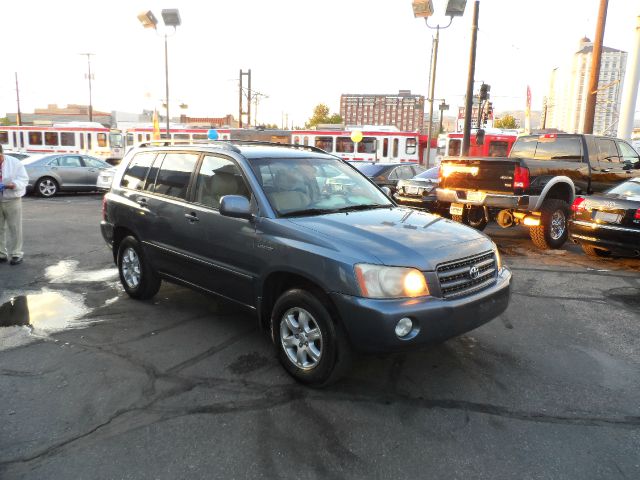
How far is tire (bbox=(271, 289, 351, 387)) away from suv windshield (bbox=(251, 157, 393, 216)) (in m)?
0.76

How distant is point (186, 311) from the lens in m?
5.35

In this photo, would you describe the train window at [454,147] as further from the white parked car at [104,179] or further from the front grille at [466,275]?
the front grille at [466,275]

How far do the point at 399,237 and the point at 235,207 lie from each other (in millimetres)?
1270

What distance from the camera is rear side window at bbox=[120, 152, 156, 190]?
18.2 ft

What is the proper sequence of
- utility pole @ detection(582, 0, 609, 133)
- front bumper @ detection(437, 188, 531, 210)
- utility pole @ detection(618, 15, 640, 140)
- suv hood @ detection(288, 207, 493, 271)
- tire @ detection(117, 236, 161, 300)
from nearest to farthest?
1. suv hood @ detection(288, 207, 493, 271)
2. tire @ detection(117, 236, 161, 300)
3. front bumper @ detection(437, 188, 531, 210)
4. utility pole @ detection(582, 0, 609, 133)
5. utility pole @ detection(618, 15, 640, 140)

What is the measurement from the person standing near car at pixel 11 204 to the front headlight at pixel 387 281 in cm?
610

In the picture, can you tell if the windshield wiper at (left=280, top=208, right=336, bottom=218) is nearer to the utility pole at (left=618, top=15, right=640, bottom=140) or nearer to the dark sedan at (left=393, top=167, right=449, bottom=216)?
the dark sedan at (left=393, top=167, right=449, bottom=216)

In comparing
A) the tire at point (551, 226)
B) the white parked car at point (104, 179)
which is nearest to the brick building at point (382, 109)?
the white parked car at point (104, 179)

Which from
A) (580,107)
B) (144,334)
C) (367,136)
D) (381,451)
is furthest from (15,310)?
(580,107)

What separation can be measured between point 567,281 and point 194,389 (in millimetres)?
5358

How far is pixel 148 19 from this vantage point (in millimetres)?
21234

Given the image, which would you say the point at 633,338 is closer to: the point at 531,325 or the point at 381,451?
the point at 531,325

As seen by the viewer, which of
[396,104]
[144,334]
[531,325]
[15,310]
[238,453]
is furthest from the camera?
[396,104]

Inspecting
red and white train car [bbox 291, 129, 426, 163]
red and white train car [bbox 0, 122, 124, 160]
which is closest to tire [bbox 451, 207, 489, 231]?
red and white train car [bbox 291, 129, 426, 163]
